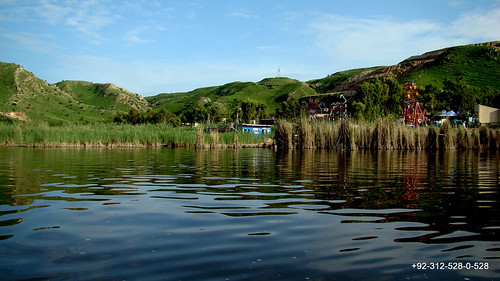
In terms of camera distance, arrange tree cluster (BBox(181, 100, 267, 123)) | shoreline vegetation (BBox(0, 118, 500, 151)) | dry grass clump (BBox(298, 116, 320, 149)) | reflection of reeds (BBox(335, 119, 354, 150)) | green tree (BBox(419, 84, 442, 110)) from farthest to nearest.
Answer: tree cluster (BBox(181, 100, 267, 123)) < green tree (BBox(419, 84, 442, 110)) < dry grass clump (BBox(298, 116, 320, 149)) < shoreline vegetation (BBox(0, 118, 500, 151)) < reflection of reeds (BBox(335, 119, 354, 150))

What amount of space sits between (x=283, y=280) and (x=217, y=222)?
7.14ft

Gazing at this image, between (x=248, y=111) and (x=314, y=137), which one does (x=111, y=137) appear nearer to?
(x=314, y=137)

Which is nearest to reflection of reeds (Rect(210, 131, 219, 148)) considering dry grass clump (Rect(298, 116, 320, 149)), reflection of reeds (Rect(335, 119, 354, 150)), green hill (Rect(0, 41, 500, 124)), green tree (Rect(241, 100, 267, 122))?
dry grass clump (Rect(298, 116, 320, 149))


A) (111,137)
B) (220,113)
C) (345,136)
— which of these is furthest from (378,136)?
(220,113)

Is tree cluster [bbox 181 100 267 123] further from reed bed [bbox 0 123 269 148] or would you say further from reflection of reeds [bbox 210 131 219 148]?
reflection of reeds [bbox 210 131 219 148]

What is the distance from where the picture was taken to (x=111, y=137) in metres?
32.7

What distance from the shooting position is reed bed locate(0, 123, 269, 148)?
30.9 meters

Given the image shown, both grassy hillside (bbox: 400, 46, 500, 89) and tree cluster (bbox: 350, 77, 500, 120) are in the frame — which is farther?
grassy hillside (bbox: 400, 46, 500, 89)

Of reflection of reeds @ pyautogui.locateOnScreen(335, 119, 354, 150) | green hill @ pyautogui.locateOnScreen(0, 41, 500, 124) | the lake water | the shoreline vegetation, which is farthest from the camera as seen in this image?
green hill @ pyautogui.locateOnScreen(0, 41, 500, 124)

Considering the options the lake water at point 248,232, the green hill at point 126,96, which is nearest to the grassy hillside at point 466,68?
the green hill at point 126,96

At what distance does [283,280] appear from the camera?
3307mm

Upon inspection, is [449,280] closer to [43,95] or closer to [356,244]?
[356,244]

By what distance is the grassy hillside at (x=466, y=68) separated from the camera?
99.5 meters

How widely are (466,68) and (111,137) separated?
10428 centimetres
